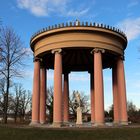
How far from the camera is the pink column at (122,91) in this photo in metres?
40.6

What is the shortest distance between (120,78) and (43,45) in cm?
1244

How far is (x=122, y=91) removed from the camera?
41.0 metres

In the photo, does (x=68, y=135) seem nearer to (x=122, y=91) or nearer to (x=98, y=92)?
(x=98, y=92)

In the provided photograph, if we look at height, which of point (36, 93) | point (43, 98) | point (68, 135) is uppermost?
point (36, 93)

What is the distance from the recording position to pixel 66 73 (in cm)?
5184

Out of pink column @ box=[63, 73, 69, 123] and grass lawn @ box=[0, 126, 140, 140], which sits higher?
pink column @ box=[63, 73, 69, 123]

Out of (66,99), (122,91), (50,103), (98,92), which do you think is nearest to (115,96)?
(122,91)

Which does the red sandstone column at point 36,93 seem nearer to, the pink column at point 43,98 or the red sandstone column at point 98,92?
the pink column at point 43,98

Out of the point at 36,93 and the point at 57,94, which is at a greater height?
the point at 36,93

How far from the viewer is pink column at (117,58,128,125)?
133ft

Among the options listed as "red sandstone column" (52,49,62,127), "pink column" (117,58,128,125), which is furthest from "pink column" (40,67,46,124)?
"pink column" (117,58,128,125)

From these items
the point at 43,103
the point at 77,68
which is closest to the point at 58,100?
the point at 43,103

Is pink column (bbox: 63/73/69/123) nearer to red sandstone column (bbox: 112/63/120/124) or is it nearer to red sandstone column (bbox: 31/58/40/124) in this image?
red sandstone column (bbox: 31/58/40/124)

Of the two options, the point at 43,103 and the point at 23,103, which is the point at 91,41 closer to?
the point at 43,103
